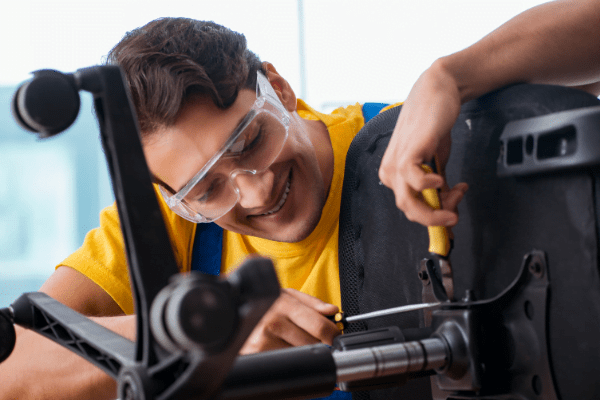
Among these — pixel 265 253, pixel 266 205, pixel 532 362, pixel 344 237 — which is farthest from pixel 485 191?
pixel 265 253

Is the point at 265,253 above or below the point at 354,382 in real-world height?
below

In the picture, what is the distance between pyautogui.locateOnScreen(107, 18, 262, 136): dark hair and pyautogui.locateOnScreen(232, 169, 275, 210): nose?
165 mm

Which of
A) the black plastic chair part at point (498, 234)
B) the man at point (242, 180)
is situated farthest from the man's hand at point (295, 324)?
the black plastic chair part at point (498, 234)

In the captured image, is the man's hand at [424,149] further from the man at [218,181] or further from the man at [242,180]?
the man at [218,181]

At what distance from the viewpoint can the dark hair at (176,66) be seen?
111cm

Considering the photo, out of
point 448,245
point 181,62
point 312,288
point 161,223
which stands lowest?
point 312,288

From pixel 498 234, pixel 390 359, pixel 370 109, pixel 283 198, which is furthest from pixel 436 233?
pixel 370 109

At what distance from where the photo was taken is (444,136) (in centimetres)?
76

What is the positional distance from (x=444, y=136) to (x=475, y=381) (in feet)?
1.10

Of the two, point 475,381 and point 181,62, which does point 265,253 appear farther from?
point 475,381

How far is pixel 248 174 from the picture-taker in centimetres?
117

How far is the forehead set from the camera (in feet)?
3.63

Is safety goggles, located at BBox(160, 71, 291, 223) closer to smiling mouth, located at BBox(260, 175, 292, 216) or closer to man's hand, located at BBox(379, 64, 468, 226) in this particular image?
smiling mouth, located at BBox(260, 175, 292, 216)

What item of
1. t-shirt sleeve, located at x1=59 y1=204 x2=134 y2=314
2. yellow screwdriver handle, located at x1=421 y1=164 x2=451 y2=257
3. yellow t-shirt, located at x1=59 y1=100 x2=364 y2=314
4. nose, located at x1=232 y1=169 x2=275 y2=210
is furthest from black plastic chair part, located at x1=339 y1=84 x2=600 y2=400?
t-shirt sleeve, located at x1=59 y1=204 x2=134 y2=314
